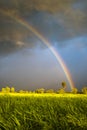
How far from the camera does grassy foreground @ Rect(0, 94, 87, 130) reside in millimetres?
16844

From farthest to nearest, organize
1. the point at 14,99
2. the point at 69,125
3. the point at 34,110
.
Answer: the point at 14,99 → the point at 34,110 → the point at 69,125

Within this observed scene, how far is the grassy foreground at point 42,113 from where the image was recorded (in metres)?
16.8

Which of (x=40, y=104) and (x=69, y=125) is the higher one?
(x=40, y=104)

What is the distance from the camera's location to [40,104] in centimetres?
1850

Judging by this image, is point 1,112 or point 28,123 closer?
point 28,123

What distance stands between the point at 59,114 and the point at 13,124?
2256mm

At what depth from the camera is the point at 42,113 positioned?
17.9 meters

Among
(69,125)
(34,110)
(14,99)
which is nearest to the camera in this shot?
(69,125)

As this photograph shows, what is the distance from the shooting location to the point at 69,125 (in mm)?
16844

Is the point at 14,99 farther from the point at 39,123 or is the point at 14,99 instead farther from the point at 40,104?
the point at 39,123

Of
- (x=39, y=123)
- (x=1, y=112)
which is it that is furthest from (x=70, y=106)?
(x=1, y=112)

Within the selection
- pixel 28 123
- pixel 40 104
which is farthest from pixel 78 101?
pixel 28 123

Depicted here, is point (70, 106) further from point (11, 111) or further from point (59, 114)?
point (11, 111)

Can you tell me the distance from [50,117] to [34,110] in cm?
112
